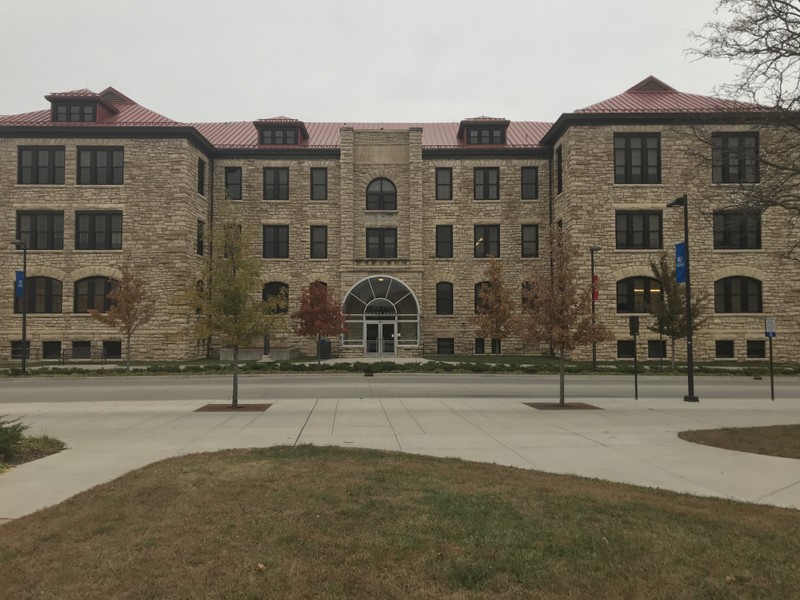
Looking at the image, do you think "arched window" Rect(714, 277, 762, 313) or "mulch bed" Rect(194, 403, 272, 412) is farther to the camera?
"arched window" Rect(714, 277, 762, 313)

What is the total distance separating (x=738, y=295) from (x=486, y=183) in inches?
655

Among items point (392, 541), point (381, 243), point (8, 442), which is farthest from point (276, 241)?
point (392, 541)

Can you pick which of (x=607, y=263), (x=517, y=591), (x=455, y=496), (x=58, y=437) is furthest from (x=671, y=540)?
(x=607, y=263)

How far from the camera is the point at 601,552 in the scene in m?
4.60

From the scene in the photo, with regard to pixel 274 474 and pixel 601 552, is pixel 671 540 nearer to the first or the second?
pixel 601 552

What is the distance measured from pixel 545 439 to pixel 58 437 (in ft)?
30.3

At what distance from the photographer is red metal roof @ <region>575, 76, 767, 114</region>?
3261 centimetres

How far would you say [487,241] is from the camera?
38.2m

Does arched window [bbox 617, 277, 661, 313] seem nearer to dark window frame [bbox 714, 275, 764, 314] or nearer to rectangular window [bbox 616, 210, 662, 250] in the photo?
rectangular window [bbox 616, 210, 662, 250]

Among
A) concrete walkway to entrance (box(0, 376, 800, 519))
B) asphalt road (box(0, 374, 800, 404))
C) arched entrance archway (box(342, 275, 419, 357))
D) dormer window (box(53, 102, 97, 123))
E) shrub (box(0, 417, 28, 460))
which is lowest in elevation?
asphalt road (box(0, 374, 800, 404))

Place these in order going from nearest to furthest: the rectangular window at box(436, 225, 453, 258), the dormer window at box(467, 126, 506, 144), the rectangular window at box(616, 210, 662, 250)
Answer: the rectangular window at box(616, 210, 662, 250)
the rectangular window at box(436, 225, 453, 258)
the dormer window at box(467, 126, 506, 144)

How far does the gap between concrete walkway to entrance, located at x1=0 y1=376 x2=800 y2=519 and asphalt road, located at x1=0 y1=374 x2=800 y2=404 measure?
857mm

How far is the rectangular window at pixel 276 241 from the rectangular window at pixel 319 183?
3.02 meters

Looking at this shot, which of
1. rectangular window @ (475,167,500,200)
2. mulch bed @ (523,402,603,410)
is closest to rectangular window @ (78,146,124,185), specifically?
rectangular window @ (475,167,500,200)
